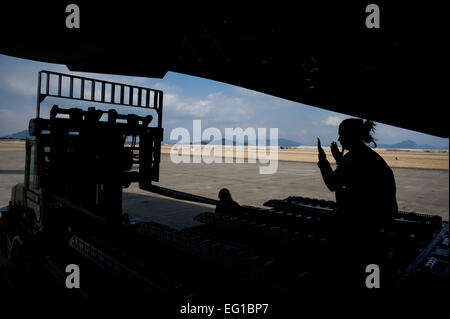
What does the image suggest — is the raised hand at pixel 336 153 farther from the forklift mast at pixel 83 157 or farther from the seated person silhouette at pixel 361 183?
the forklift mast at pixel 83 157

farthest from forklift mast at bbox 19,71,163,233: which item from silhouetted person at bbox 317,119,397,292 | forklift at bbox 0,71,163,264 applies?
silhouetted person at bbox 317,119,397,292

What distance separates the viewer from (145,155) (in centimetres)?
479

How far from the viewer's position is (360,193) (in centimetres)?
260

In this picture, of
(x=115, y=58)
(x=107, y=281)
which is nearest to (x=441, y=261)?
(x=107, y=281)

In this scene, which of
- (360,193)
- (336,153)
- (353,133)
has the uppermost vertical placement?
(353,133)

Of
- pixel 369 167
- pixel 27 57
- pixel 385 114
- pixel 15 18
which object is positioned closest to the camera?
pixel 369 167

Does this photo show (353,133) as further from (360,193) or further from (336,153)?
(360,193)

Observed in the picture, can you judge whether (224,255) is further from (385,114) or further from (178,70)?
(178,70)

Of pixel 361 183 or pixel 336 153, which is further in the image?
pixel 336 153

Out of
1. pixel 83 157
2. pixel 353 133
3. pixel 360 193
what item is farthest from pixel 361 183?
pixel 83 157

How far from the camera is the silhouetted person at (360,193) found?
2.56 m

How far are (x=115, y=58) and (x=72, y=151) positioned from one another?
3147 mm

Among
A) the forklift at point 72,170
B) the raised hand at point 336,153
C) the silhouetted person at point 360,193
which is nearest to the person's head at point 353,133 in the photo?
the silhouetted person at point 360,193

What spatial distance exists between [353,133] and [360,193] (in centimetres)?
58
